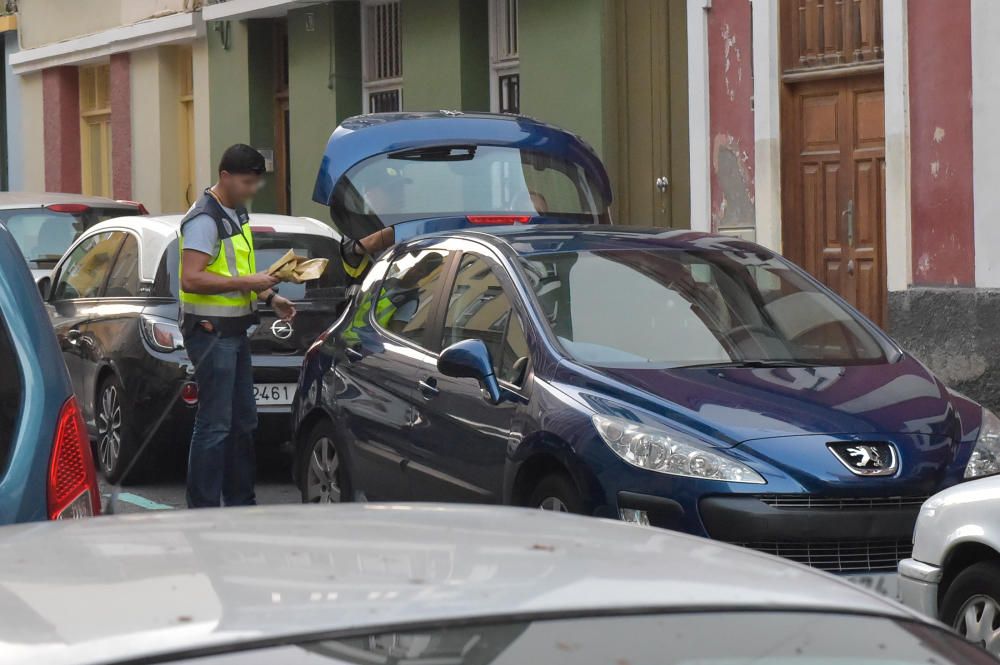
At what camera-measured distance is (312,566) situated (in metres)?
2.26

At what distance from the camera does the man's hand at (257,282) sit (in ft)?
28.4

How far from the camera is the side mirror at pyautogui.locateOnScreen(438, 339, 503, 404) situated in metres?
6.88

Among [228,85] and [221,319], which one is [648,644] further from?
[228,85]

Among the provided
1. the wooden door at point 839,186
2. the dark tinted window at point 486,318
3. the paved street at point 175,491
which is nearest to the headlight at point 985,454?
the dark tinted window at point 486,318

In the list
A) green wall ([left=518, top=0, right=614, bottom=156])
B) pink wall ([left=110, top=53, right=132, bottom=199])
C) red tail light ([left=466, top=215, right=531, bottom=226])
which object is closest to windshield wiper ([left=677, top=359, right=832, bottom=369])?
red tail light ([left=466, top=215, right=531, bottom=226])

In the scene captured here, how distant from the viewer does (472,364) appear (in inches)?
271

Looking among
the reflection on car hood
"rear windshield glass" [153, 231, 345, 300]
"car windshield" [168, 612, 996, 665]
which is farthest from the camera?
"rear windshield glass" [153, 231, 345, 300]

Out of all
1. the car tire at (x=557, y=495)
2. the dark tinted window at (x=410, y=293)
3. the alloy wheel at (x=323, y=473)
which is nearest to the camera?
the car tire at (x=557, y=495)

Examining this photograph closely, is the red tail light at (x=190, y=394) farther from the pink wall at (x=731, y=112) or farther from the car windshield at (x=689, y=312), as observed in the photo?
the pink wall at (x=731, y=112)

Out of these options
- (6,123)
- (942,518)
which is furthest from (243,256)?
(6,123)

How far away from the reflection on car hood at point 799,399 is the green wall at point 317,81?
621 inches

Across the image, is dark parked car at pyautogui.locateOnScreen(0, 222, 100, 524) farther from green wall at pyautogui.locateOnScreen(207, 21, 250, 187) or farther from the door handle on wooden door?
green wall at pyautogui.locateOnScreen(207, 21, 250, 187)

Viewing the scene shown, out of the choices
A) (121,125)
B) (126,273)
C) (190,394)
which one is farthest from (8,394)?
(121,125)

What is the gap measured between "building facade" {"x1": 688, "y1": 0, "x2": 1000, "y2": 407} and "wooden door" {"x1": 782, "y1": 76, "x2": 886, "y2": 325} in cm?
1
